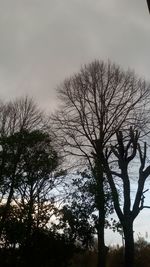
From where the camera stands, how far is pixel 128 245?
18344 millimetres

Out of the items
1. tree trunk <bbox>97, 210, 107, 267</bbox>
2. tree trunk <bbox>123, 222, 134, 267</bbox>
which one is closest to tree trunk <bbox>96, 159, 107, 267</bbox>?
tree trunk <bbox>97, 210, 107, 267</bbox>

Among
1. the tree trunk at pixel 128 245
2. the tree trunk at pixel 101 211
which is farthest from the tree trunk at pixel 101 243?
the tree trunk at pixel 128 245

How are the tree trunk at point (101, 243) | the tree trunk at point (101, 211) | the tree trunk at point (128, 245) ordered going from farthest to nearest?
the tree trunk at point (128, 245) → the tree trunk at point (101, 243) → the tree trunk at point (101, 211)

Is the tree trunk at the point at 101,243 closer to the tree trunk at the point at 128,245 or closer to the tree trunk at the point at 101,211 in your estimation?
the tree trunk at the point at 101,211

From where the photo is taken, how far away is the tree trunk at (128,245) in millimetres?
18062

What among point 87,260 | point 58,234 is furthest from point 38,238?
point 87,260

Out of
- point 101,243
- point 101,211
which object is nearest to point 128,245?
point 101,243

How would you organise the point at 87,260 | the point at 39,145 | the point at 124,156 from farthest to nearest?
the point at 87,260 → the point at 124,156 → the point at 39,145

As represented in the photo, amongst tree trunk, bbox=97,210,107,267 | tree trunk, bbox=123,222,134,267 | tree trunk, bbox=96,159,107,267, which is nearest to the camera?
tree trunk, bbox=96,159,107,267

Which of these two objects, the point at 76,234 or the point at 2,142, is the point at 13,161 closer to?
the point at 2,142

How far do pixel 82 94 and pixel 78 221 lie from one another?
7.99 m

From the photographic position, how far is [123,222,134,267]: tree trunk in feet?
59.3

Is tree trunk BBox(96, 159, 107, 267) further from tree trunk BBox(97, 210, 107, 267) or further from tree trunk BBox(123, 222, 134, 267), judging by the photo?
tree trunk BBox(123, 222, 134, 267)

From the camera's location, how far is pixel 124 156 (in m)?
19.6
